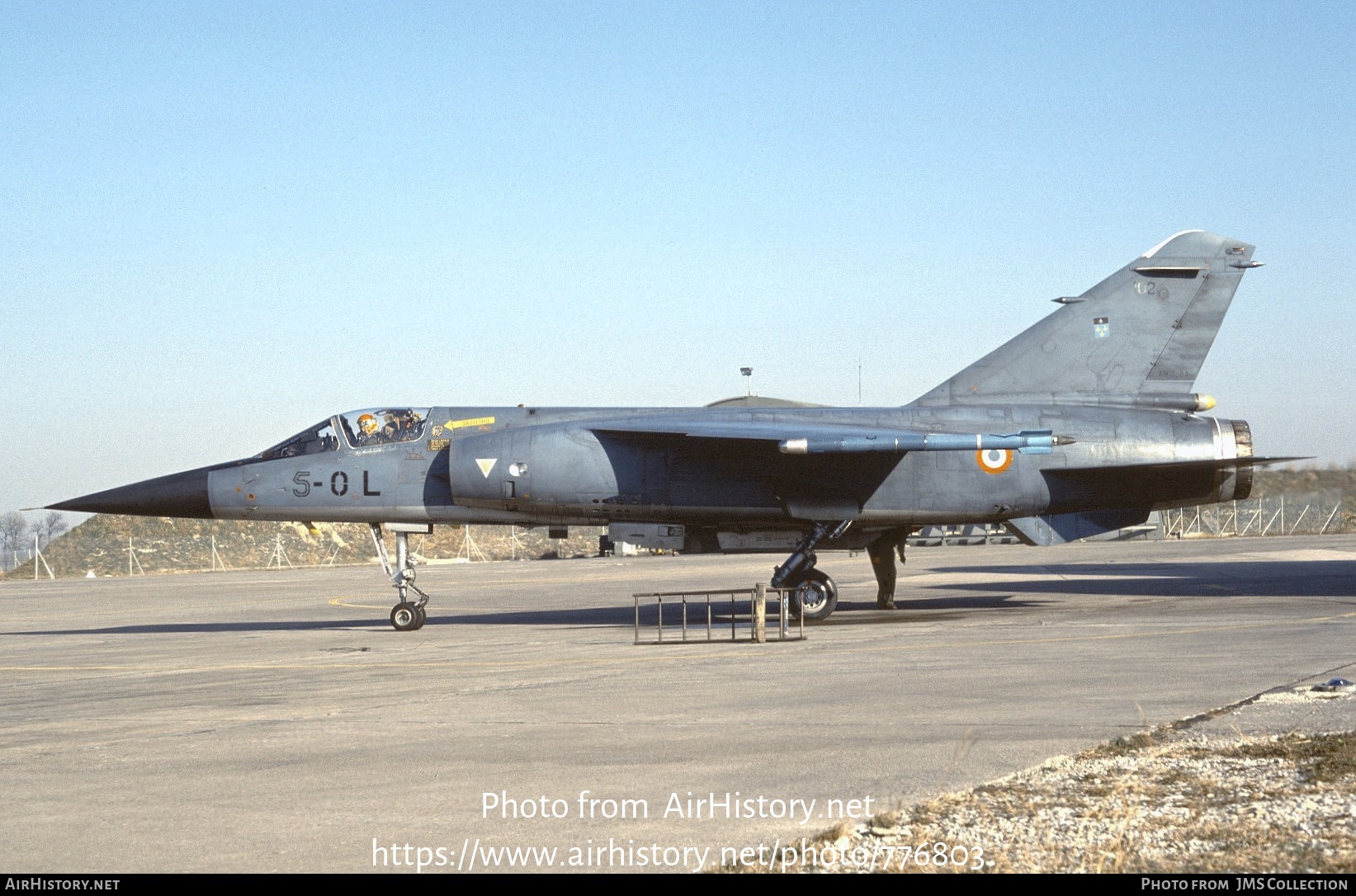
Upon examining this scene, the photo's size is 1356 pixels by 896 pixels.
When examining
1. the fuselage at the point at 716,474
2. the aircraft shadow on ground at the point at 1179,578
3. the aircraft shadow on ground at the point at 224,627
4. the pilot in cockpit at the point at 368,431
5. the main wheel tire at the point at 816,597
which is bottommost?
the aircraft shadow on ground at the point at 1179,578

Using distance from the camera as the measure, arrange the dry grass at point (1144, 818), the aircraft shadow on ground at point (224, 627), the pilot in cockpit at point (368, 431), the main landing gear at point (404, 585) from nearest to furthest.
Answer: the dry grass at point (1144, 818) < the main landing gear at point (404, 585) < the pilot in cockpit at point (368, 431) < the aircraft shadow on ground at point (224, 627)

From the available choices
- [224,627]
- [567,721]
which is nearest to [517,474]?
[224,627]

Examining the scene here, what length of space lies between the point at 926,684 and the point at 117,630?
16.2 m

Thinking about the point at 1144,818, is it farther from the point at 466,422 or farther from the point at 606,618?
the point at 606,618

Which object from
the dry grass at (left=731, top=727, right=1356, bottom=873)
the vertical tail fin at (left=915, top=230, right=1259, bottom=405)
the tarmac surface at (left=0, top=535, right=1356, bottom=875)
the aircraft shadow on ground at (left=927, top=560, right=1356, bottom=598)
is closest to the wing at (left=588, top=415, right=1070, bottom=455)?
the vertical tail fin at (left=915, top=230, right=1259, bottom=405)

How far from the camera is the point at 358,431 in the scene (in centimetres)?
1970

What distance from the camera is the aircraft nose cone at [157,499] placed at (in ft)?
63.2

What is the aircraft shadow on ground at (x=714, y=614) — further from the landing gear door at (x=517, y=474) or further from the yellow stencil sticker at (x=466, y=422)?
the yellow stencil sticker at (x=466, y=422)

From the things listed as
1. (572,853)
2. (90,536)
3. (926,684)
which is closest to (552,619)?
(926,684)

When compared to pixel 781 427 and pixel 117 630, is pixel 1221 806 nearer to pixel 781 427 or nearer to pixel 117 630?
pixel 781 427

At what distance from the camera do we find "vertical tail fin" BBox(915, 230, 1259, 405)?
782 inches

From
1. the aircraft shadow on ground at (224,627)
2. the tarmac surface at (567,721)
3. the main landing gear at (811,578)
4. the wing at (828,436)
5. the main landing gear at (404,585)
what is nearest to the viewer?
the tarmac surface at (567,721)

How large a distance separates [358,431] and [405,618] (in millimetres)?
2955

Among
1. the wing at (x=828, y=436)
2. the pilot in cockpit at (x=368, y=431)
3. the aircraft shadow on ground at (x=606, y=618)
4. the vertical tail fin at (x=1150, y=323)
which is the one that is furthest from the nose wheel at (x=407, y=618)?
the vertical tail fin at (x=1150, y=323)
